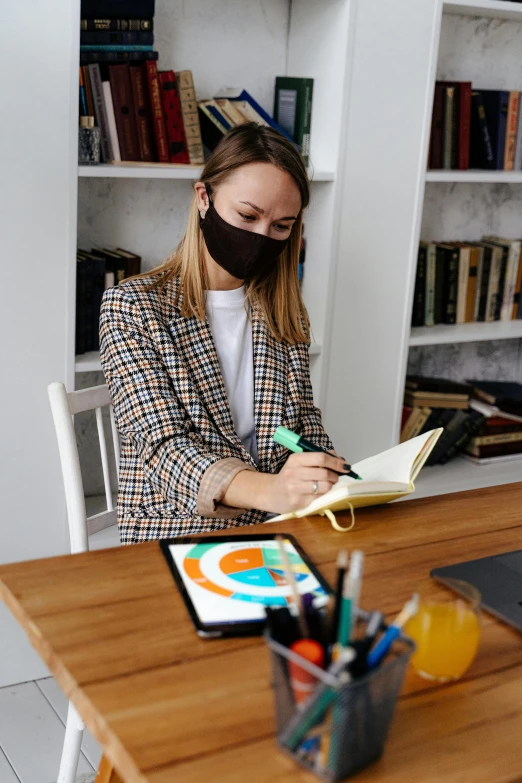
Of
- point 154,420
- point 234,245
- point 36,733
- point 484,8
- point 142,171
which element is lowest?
point 36,733

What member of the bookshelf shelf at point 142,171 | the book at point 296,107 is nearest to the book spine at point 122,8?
the bookshelf shelf at point 142,171

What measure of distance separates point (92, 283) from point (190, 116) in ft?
1.65

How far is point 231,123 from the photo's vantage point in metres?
2.46

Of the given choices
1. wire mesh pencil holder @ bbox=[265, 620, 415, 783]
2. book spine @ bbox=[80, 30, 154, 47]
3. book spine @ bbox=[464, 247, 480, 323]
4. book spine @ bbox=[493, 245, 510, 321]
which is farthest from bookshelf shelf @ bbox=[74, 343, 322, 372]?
wire mesh pencil holder @ bbox=[265, 620, 415, 783]

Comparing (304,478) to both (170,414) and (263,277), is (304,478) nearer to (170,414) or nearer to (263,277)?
(170,414)

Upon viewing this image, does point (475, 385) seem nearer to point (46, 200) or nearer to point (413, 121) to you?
point (413, 121)

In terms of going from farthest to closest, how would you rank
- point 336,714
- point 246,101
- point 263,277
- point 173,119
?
point 246,101, point 173,119, point 263,277, point 336,714

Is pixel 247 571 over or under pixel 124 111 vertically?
under

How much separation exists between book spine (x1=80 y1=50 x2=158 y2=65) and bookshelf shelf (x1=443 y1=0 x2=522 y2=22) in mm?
857

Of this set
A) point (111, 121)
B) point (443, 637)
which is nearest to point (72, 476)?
point (443, 637)

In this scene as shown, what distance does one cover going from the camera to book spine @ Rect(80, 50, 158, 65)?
2.23 metres

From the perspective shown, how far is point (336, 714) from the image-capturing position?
2.49ft

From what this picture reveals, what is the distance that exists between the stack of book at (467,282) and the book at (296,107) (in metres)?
0.54

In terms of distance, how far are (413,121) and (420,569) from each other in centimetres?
169
